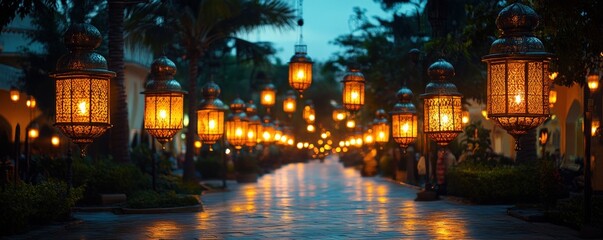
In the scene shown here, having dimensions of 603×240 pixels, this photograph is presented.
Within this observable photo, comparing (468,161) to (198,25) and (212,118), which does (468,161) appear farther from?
(198,25)

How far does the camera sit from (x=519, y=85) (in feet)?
44.9

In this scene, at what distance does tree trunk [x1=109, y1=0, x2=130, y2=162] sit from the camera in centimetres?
2897

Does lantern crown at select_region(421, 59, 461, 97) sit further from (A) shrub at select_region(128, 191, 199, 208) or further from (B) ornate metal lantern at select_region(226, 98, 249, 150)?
(B) ornate metal lantern at select_region(226, 98, 249, 150)

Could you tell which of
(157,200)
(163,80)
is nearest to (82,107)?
(163,80)

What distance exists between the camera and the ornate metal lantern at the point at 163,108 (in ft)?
66.8

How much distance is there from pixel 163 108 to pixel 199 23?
57.1 feet

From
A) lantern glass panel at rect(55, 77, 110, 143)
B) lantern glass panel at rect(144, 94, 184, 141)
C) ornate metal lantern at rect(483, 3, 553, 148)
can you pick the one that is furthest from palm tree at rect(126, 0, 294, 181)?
ornate metal lantern at rect(483, 3, 553, 148)

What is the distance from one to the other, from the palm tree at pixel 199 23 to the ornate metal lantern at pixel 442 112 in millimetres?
16073

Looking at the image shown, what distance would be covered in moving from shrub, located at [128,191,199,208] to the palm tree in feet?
30.2

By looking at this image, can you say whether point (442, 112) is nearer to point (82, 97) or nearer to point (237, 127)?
point (82, 97)

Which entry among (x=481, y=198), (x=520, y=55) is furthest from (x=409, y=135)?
(x=520, y=55)

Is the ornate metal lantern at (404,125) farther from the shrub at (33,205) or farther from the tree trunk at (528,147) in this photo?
the shrub at (33,205)

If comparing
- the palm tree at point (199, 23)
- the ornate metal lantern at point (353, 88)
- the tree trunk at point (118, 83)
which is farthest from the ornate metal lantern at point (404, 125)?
the palm tree at point (199, 23)

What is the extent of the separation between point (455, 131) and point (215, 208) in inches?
398
